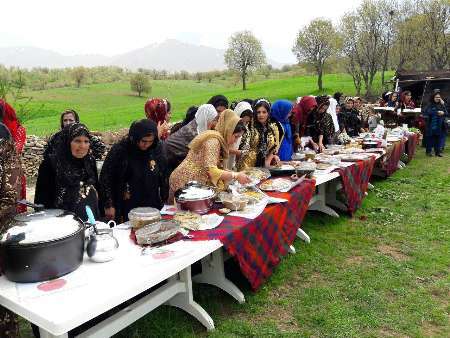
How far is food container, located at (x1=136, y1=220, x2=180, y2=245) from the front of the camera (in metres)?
2.12

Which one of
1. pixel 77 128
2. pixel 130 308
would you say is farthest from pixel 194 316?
pixel 77 128

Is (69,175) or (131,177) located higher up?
(69,175)

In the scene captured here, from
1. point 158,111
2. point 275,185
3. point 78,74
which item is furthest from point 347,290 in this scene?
point 78,74

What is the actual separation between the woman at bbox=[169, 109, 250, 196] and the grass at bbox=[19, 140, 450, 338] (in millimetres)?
931

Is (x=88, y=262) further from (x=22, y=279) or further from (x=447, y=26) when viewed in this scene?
(x=447, y=26)

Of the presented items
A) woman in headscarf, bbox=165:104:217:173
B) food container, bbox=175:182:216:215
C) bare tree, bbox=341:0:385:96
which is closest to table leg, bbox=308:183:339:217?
woman in headscarf, bbox=165:104:217:173

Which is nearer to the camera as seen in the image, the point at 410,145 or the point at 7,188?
the point at 7,188

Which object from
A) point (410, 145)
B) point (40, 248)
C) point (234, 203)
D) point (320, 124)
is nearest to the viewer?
point (40, 248)

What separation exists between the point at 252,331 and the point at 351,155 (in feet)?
10.5

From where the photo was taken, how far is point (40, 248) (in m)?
1.60

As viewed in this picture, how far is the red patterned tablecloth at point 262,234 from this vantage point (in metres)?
2.40

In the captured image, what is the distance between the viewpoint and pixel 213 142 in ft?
9.57

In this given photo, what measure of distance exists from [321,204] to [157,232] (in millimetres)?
3140

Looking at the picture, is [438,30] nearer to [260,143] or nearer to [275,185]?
[260,143]
